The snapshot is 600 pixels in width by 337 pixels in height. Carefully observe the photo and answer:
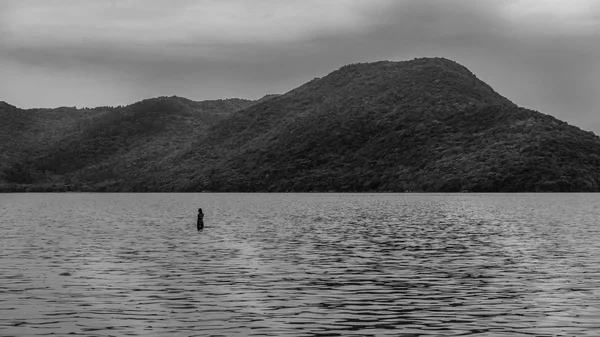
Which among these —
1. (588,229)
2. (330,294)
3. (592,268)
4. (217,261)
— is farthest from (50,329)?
(588,229)

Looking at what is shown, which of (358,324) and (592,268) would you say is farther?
(592,268)

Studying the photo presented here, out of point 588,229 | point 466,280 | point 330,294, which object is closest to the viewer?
point 330,294

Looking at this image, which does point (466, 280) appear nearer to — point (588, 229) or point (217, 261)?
point (217, 261)

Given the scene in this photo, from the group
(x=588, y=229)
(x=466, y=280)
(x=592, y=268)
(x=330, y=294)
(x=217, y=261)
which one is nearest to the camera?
(x=330, y=294)

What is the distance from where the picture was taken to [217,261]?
49844 millimetres

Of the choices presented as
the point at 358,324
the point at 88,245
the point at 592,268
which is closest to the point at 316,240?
the point at 88,245

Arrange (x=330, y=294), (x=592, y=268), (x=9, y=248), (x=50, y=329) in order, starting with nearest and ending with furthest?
(x=50, y=329), (x=330, y=294), (x=592, y=268), (x=9, y=248)

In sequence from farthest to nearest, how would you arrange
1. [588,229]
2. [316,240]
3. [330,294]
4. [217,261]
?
[588,229] → [316,240] → [217,261] → [330,294]

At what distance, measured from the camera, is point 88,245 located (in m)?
62.8

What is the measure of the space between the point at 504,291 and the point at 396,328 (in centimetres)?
1059

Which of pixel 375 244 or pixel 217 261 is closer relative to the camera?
pixel 217 261

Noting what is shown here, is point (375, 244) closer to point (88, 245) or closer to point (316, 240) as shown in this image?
point (316, 240)

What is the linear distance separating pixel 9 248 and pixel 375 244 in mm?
23961

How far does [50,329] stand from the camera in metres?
26.5
